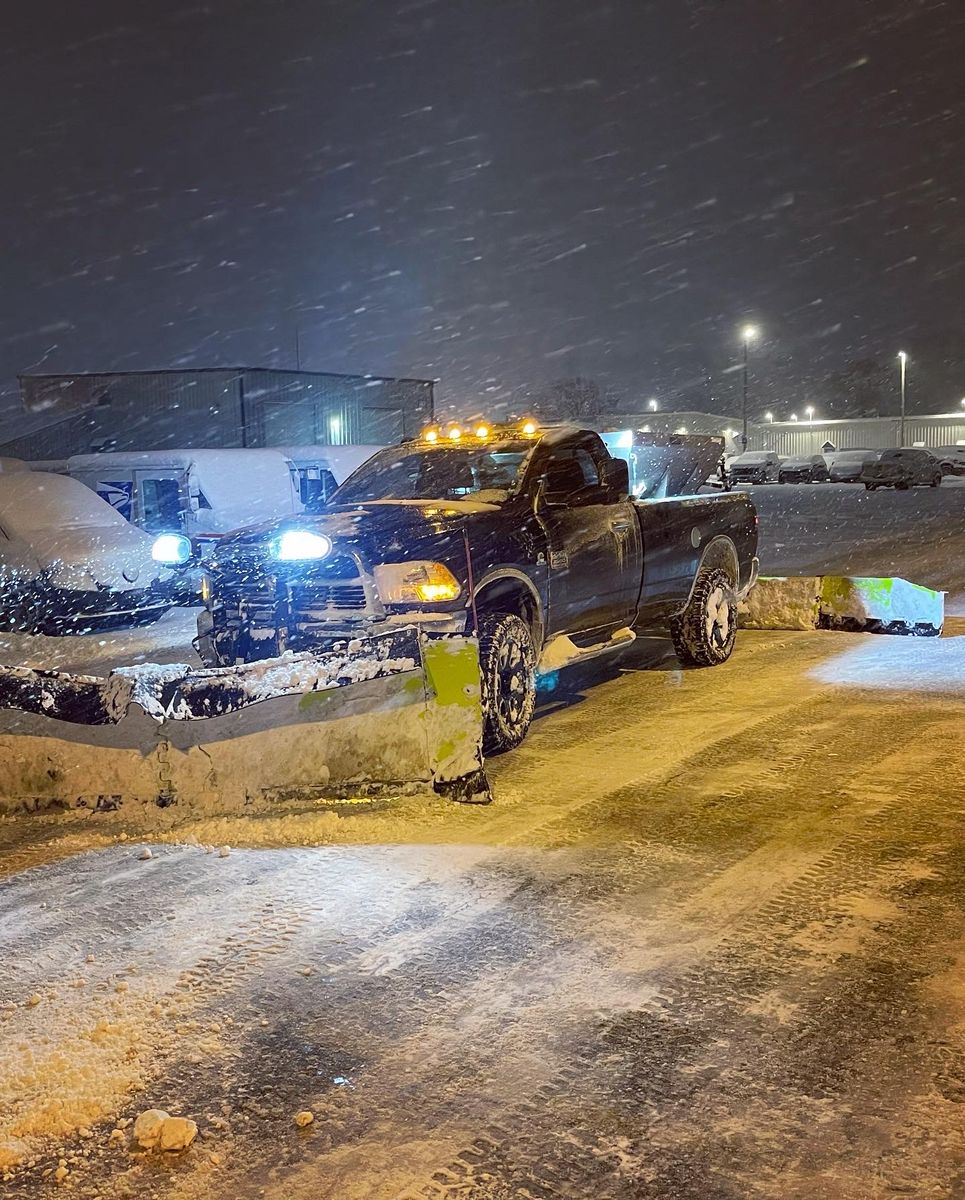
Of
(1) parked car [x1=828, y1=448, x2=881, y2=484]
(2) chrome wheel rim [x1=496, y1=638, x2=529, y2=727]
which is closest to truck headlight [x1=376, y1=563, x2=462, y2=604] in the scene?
(2) chrome wheel rim [x1=496, y1=638, x2=529, y2=727]

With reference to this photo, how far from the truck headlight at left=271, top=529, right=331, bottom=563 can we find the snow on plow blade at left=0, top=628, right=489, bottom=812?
1.08 m

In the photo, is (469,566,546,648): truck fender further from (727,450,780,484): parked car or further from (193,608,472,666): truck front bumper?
(727,450,780,484): parked car

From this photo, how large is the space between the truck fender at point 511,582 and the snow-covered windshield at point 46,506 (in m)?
5.75

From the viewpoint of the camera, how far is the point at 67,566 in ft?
36.6

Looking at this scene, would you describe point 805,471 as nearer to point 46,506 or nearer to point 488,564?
point 46,506

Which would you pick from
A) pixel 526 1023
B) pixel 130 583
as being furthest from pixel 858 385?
pixel 526 1023

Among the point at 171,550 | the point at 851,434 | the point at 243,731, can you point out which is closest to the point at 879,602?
the point at 171,550

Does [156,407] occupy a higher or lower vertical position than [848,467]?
higher

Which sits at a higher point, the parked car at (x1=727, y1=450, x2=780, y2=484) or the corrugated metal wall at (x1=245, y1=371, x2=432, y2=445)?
the corrugated metal wall at (x1=245, y1=371, x2=432, y2=445)

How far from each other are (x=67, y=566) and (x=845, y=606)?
7.13 metres

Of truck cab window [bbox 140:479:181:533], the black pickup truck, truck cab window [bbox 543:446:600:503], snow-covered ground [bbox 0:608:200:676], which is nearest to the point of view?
the black pickup truck

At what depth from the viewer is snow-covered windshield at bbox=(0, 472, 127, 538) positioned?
11.3 m

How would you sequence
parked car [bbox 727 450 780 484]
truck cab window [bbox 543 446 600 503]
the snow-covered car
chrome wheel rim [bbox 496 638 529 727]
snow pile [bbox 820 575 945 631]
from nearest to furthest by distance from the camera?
1. chrome wheel rim [bbox 496 638 529 727]
2. truck cab window [bbox 543 446 600 503]
3. snow pile [bbox 820 575 945 631]
4. the snow-covered car
5. parked car [bbox 727 450 780 484]

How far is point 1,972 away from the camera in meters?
4.25
